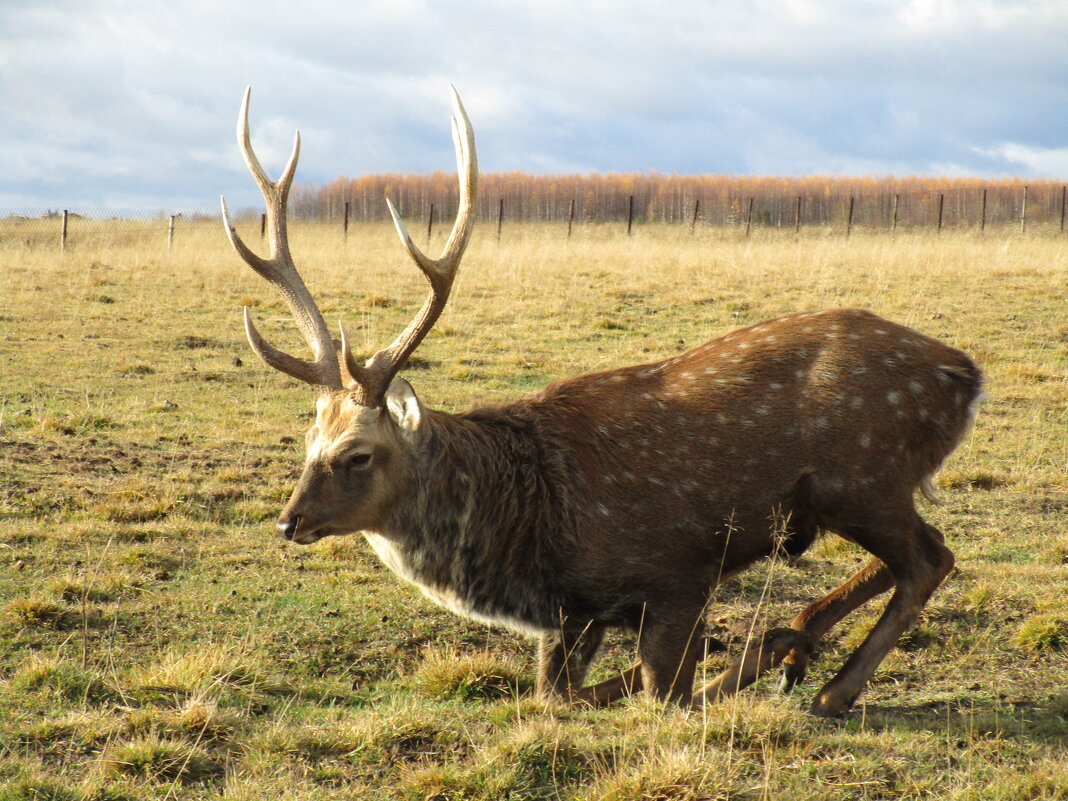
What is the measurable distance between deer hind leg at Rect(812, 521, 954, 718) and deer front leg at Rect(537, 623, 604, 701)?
1.01 m

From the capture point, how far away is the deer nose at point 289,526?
14.5ft

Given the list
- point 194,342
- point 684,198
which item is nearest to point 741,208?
point 684,198

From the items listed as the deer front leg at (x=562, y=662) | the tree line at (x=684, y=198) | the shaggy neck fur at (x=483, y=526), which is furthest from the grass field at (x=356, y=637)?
the tree line at (x=684, y=198)

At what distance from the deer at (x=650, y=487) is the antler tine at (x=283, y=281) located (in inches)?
0.9

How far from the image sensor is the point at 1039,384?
35.4ft

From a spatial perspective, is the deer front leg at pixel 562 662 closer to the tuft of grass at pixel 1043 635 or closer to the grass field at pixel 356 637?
the grass field at pixel 356 637

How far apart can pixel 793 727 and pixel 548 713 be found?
965mm

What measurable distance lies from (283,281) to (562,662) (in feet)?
7.31

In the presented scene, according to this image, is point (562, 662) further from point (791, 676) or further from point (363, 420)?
point (363, 420)

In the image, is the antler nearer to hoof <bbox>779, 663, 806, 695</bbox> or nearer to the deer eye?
the deer eye

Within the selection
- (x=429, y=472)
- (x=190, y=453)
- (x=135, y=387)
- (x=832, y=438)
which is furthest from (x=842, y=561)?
(x=135, y=387)

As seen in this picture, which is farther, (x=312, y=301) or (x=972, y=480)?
(x=972, y=480)

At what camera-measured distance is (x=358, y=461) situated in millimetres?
4633

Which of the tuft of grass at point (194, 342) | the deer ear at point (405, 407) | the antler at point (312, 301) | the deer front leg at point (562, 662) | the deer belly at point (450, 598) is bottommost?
the deer front leg at point (562, 662)
